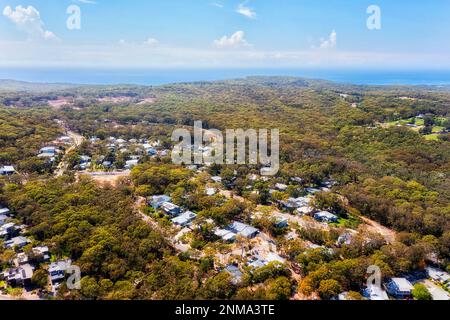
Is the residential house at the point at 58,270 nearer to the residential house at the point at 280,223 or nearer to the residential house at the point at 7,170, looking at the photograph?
the residential house at the point at 280,223

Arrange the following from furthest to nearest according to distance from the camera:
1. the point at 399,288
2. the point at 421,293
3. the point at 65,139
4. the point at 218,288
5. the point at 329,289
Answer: the point at 65,139 < the point at 399,288 < the point at 421,293 < the point at 329,289 < the point at 218,288

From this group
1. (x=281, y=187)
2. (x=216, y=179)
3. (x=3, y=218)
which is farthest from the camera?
(x=216, y=179)

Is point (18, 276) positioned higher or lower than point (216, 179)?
lower

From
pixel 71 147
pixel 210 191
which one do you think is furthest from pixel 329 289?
pixel 71 147

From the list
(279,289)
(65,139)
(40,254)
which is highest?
(65,139)

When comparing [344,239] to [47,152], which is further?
[47,152]

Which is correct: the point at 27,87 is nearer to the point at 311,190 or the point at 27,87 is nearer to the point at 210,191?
the point at 210,191

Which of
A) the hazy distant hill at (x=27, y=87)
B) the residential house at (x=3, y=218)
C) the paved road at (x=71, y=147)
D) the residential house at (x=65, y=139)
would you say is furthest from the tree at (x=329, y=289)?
the hazy distant hill at (x=27, y=87)
